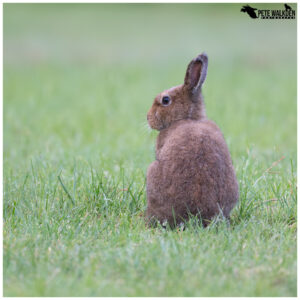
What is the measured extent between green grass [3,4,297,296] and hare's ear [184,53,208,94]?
3.39 ft

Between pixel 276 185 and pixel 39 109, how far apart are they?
21.3 ft

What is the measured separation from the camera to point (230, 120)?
9992 millimetres

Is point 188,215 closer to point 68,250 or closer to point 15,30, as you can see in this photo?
point 68,250

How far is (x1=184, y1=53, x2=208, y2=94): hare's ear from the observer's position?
5215mm

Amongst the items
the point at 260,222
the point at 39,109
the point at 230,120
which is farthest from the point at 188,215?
the point at 39,109

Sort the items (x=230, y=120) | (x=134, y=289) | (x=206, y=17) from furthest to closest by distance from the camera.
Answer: (x=206, y=17) < (x=230, y=120) < (x=134, y=289)

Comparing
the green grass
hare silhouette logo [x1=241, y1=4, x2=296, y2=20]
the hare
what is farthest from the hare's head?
hare silhouette logo [x1=241, y1=4, x2=296, y2=20]

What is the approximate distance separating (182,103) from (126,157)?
2.19 metres

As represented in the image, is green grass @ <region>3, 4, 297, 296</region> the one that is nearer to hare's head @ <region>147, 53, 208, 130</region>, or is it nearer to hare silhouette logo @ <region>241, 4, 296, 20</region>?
hare's head @ <region>147, 53, 208, 130</region>

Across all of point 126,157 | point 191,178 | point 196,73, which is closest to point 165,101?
point 196,73

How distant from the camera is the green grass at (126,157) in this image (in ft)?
12.8

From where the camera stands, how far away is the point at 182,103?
5.39m

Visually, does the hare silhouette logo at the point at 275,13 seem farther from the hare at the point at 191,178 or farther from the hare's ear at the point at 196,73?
the hare at the point at 191,178

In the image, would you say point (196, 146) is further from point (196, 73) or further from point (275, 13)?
point (275, 13)
